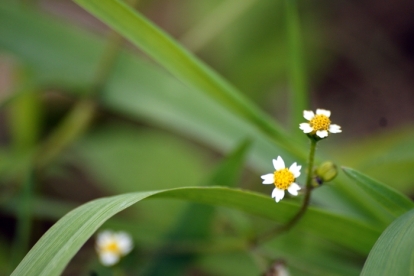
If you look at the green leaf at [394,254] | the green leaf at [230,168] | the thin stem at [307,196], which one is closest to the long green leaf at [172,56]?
the green leaf at [230,168]

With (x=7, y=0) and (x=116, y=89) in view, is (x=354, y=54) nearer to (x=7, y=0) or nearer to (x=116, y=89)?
(x=116, y=89)

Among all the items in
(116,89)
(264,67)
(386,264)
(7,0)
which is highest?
(264,67)

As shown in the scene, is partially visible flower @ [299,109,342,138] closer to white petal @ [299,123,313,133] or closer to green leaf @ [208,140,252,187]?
white petal @ [299,123,313,133]

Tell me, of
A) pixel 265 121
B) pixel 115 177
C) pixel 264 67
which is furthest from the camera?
pixel 264 67

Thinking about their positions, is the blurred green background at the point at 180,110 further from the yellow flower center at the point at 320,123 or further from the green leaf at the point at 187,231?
the yellow flower center at the point at 320,123

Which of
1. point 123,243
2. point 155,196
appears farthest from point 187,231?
point 155,196

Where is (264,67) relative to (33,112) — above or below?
above

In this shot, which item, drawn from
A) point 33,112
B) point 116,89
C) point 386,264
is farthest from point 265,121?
point 33,112
